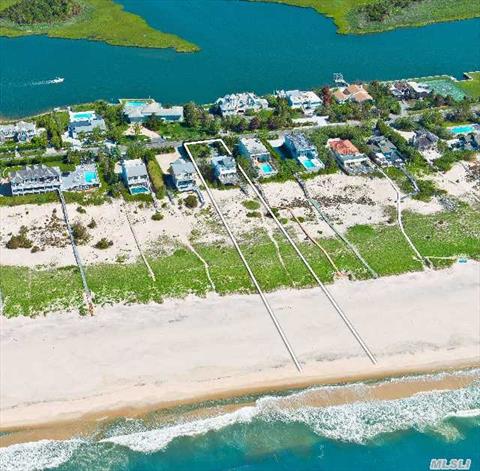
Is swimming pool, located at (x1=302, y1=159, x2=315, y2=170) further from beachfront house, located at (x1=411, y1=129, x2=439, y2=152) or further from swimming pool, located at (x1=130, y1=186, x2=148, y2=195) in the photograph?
swimming pool, located at (x1=130, y1=186, x2=148, y2=195)

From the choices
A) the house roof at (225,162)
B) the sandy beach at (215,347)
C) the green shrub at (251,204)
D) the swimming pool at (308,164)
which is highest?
the house roof at (225,162)

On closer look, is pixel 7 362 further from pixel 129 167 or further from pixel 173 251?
pixel 129 167

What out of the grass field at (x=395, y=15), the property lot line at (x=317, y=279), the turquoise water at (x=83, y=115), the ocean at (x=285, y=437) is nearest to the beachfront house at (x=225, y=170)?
the property lot line at (x=317, y=279)

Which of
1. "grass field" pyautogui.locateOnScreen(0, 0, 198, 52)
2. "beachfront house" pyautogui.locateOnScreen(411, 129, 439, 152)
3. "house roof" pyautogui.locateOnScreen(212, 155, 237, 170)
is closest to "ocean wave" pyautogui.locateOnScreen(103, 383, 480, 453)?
"house roof" pyautogui.locateOnScreen(212, 155, 237, 170)

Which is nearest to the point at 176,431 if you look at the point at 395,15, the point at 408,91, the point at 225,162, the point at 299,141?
the point at 225,162

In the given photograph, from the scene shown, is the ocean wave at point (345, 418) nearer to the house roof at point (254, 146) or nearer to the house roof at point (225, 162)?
the house roof at point (225, 162)

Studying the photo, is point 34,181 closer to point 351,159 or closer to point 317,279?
point 317,279
